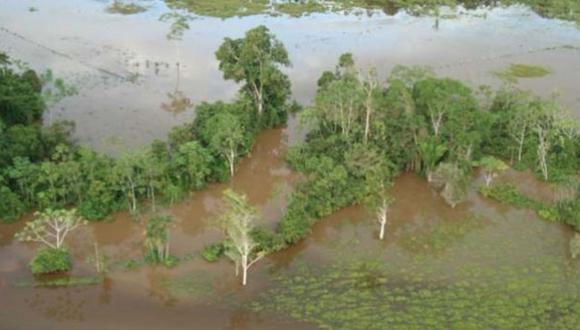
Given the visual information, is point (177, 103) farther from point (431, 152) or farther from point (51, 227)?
point (431, 152)

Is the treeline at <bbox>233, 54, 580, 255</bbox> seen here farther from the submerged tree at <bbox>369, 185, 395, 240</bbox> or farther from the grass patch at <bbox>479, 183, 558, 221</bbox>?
the grass patch at <bbox>479, 183, 558, 221</bbox>

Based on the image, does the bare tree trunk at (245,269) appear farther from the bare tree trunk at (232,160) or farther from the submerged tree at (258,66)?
the submerged tree at (258,66)

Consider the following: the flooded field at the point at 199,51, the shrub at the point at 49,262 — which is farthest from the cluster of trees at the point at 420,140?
the shrub at the point at 49,262

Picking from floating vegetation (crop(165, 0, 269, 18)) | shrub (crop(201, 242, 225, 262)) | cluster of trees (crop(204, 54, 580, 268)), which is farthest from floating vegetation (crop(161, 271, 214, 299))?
floating vegetation (crop(165, 0, 269, 18))

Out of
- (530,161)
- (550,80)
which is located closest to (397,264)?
(530,161)

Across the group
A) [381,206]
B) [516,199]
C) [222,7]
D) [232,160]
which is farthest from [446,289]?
[222,7]

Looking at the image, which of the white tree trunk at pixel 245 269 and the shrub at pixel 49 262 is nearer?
the white tree trunk at pixel 245 269
